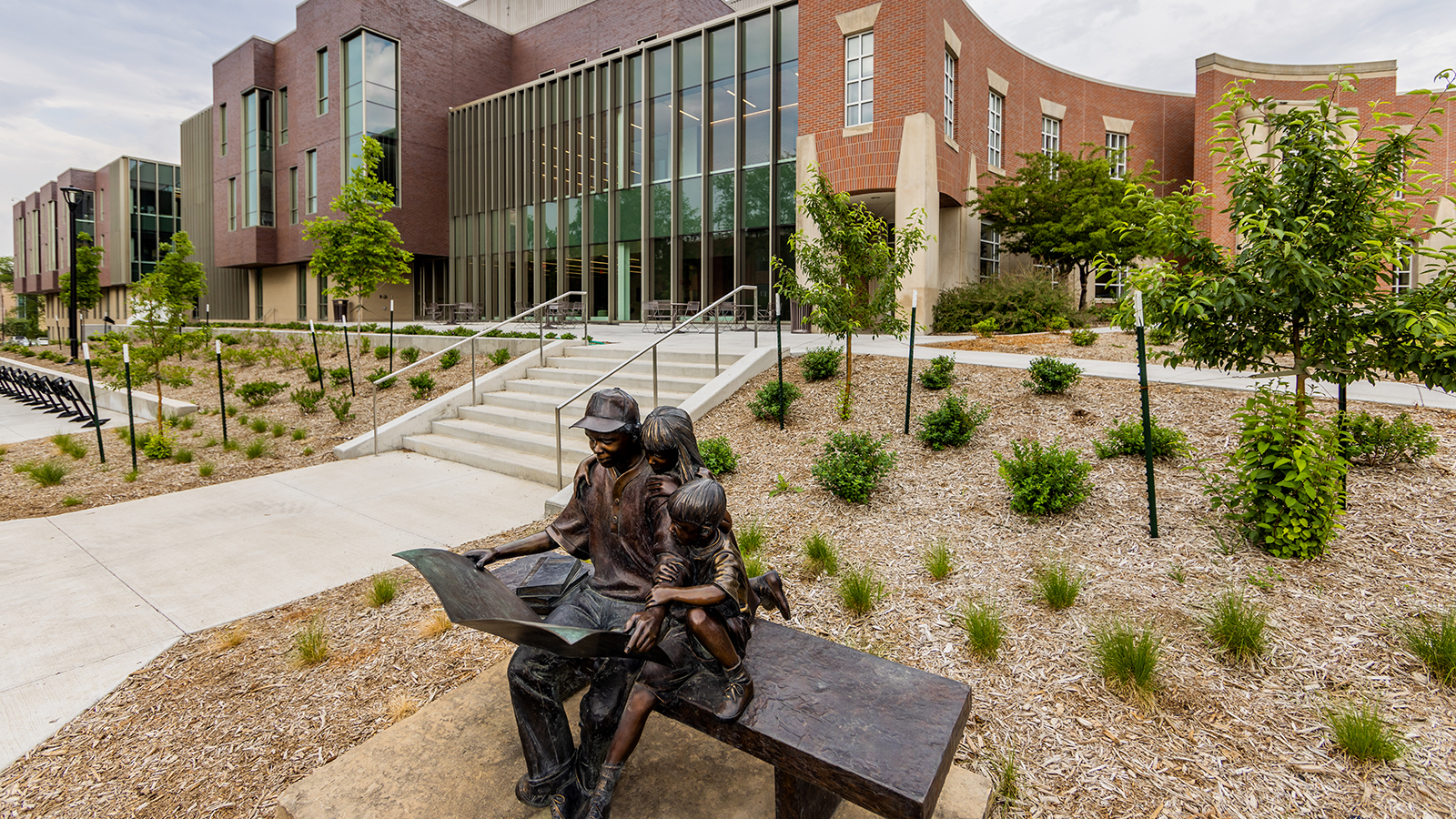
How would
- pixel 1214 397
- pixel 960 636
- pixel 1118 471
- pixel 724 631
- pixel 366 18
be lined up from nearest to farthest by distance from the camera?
pixel 724 631, pixel 960 636, pixel 1118 471, pixel 1214 397, pixel 366 18

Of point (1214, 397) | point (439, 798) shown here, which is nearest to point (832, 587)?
point (439, 798)

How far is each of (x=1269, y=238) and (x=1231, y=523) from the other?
2.03 metres

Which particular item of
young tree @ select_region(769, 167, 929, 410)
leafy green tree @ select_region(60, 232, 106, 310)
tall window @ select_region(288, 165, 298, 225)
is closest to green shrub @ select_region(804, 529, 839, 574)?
young tree @ select_region(769, 167, 929, 410)

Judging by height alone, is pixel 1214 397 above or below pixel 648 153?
below

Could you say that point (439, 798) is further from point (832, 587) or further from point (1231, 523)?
point (1231, 523)

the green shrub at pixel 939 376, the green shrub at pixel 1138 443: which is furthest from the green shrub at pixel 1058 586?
the green shrub at pixel 939 376

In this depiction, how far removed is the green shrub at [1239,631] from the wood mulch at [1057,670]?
8 centimetres

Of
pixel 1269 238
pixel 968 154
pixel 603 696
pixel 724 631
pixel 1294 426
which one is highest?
pixel 968 154

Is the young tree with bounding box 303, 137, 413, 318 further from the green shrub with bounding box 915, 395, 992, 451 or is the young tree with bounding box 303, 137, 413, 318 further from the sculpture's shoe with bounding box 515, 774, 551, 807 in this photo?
the sculpture's shoe with bounding box 515, 774, 551, 807

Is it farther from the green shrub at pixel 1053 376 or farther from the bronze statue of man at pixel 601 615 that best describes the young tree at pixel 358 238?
the bronze statue of man at pixel 601 615

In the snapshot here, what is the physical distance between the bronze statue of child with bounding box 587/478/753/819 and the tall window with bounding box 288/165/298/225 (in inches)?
1560

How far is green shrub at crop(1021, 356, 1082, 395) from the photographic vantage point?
7941mm

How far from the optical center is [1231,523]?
197 inches

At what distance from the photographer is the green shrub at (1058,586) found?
4.11 m
